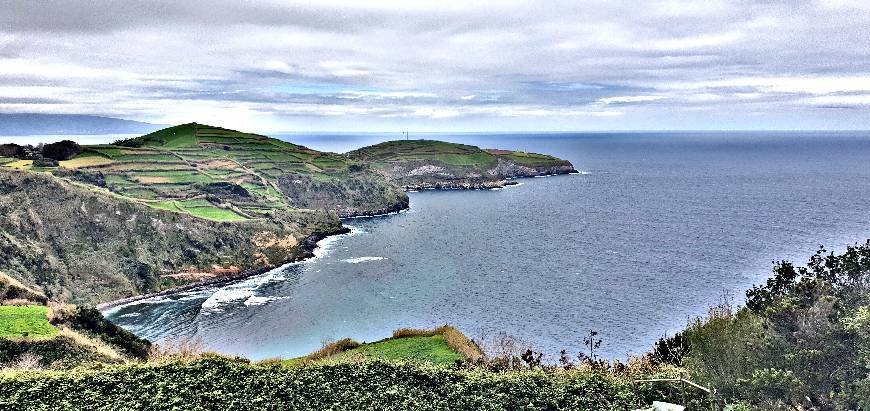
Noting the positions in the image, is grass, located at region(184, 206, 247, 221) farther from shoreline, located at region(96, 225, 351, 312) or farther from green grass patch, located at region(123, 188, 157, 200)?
green grass patch, located at region(123, 188, 157, 200)

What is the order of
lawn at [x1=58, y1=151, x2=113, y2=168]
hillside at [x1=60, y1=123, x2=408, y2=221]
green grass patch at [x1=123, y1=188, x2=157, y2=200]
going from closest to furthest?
1. hillside at [x1=60, y1=123, x2=408, y2=221]
2. green grass patch at [x1=123, y1=188, x2=157, y2=200]
3. lawn at [x1=58, y1=151, x2=113, y2=168]

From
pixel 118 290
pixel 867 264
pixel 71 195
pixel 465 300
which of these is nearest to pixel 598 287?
pixel 465 300

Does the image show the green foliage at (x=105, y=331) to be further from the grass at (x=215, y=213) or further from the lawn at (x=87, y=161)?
the lawn at (x=87, y=161)

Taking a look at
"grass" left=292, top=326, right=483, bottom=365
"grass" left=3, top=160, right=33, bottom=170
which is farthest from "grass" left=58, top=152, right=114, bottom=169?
"grass" left=292, top=326, right=483, bottom=365

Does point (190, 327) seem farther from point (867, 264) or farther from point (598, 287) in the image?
point (867, 264)

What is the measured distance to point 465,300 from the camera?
88.3 m

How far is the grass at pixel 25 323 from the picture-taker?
48562 millimetres

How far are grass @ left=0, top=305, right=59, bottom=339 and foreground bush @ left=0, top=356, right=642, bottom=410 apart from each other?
21.3 meters

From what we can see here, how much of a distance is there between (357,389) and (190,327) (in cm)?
6176

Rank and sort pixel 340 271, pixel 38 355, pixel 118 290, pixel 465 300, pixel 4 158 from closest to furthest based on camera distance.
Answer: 1. pixel 38 355
2. pixel 465 300
3. pixel 118 290
4. pixel 340 271
5. pixel 4 158

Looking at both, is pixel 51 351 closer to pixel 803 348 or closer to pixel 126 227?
pixel 803 348

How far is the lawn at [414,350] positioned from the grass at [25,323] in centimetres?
2656

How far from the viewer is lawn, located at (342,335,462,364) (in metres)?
42.7

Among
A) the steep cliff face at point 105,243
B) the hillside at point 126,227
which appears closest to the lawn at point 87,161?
the hillside at point 126,227
